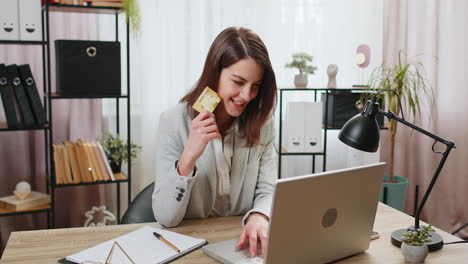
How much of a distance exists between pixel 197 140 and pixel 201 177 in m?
0.26

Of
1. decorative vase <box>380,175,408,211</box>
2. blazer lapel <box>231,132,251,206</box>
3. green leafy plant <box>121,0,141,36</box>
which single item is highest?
green leafy plant <box>121,0,141,36</box>

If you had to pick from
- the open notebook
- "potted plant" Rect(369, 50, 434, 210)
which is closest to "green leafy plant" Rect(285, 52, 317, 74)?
"potted plant" Rect(369, 50, 434, 210)

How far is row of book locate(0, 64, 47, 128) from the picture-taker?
262cm

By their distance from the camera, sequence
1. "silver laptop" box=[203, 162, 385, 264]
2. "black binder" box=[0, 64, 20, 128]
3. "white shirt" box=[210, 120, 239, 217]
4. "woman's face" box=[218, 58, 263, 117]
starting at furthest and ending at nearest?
1. "black binder" box=[0, 64, 20, 128]
2. "white shirt" box=[210, 120, 239, 217]
3. "woman's face" box=[218, 58, 263, 117]
4. "silver laptop" box=[203, 162, 385, 264]

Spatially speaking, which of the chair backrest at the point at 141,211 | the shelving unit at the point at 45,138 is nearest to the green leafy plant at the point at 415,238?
the chair backrest at the point at 141,211

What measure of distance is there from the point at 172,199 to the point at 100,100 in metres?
1.66

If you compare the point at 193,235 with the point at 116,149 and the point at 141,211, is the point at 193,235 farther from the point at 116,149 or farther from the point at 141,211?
the point at 116,149

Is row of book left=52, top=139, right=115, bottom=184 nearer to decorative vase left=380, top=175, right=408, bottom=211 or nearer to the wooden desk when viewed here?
the wooden desk

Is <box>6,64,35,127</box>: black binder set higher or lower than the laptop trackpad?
higher

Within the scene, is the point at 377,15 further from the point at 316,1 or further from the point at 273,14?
the point at 273,14

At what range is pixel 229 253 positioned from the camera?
136 centimetres

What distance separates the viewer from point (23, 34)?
2637 mm

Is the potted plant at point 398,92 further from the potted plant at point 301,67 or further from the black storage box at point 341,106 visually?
the potted plant at point 301,67

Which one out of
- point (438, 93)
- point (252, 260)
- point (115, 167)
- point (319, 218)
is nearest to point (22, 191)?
point (115, 167)
